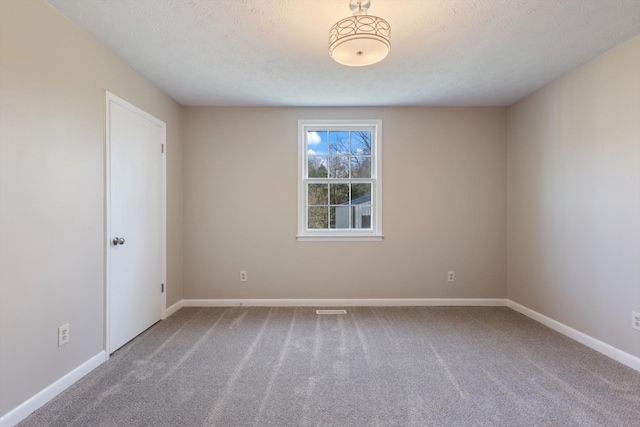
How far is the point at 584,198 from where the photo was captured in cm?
269

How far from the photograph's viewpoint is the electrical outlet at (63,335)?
6.45 ft

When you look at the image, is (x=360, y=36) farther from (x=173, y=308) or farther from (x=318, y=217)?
(x=173, y=308)

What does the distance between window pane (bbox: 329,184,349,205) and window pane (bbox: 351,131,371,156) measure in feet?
1.50

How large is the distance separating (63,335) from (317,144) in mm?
2999

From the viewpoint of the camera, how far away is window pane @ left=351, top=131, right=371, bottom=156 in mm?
3850

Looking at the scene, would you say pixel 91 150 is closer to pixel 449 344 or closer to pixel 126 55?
pixel 126 55

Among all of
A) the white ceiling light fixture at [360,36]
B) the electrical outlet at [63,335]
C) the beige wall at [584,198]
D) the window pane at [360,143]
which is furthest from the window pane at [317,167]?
the electrical outlet at [63,335]

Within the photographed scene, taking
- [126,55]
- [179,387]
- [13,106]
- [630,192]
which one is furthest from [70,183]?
[630,192]

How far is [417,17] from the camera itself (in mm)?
1994

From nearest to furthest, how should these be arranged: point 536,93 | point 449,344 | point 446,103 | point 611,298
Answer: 1. point 611,298
2. point 449,344
3. point 536,93
4. point 446,103

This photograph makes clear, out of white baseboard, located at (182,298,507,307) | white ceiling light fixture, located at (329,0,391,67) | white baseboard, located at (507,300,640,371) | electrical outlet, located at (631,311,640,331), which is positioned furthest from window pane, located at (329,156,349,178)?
electrical outlet, located at (631,311,640,331)

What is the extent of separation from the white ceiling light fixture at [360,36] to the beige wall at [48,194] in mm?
1770

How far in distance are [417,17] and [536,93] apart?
6.85 feet

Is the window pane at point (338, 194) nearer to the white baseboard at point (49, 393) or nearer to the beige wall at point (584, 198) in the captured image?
the beige wall at point (584, 198)
